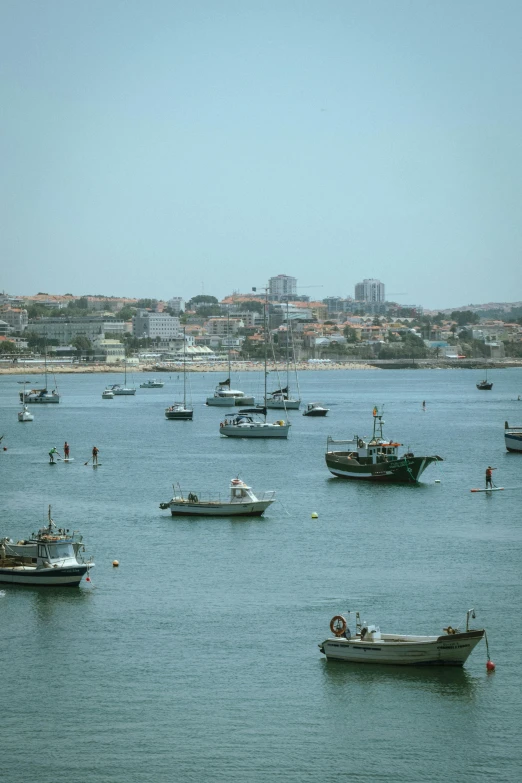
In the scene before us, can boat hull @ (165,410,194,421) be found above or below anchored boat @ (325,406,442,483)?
below

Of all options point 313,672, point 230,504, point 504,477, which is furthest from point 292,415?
point 313,672

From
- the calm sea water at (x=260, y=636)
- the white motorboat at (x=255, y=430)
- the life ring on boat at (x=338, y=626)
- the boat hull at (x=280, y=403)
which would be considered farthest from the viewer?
the boat hull at (x=280, y=403)

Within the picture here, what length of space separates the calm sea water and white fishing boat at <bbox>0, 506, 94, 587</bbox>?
0.41 metres

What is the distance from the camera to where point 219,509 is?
42656 millimetres

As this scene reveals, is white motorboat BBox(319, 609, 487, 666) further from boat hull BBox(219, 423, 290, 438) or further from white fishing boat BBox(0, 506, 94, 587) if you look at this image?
boat hull BBox(219, 423, 290, 438)

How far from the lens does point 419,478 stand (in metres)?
53.8

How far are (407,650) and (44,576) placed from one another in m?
10.6

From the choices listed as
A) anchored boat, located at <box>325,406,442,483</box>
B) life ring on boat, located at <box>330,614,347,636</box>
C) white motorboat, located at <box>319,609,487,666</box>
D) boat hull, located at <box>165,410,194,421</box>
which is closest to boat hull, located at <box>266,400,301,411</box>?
boat hull, located at <box>165,410,194,421</box>

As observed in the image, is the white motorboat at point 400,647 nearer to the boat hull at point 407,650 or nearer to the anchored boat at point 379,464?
the boat hull at point 407,650

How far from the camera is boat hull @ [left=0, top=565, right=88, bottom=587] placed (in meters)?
31.5

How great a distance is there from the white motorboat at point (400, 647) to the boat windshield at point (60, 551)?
8.81 metres

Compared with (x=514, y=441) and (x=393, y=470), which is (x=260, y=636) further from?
(x=514, y=441)

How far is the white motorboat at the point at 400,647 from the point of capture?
25.1 m

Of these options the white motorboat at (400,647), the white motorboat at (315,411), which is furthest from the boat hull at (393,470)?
the white motorboat at (315,411)
